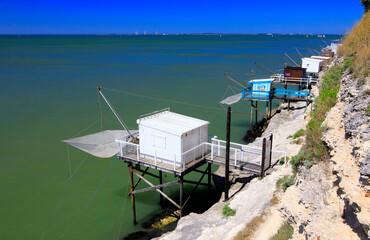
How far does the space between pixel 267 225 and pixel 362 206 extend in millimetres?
4404

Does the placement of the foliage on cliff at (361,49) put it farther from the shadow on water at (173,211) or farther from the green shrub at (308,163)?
the shadow on water at (173,211)

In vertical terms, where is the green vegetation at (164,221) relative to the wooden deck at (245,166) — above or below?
below

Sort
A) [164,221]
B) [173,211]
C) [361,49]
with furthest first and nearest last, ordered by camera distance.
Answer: [173,211] → [164,221] → [361,49]

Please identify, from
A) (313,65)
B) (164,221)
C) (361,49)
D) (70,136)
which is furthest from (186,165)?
(313,65)

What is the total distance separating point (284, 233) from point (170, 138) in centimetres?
879

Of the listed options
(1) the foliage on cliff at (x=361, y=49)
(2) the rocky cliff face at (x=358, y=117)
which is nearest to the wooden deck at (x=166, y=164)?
(2) the rocky cliff face at (x=358, y=117)

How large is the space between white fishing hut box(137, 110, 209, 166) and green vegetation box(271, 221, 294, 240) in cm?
774

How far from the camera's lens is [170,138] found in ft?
59.1

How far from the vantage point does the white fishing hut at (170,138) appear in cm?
1794

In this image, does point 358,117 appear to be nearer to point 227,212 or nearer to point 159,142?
point 227,212

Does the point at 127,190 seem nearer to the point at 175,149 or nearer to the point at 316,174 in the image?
the point at 175,149

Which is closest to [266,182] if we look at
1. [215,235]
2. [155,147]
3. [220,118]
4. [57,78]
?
[215,235]

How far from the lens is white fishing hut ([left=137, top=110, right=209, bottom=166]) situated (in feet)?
58.9

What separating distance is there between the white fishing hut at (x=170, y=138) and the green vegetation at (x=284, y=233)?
25.4ft
